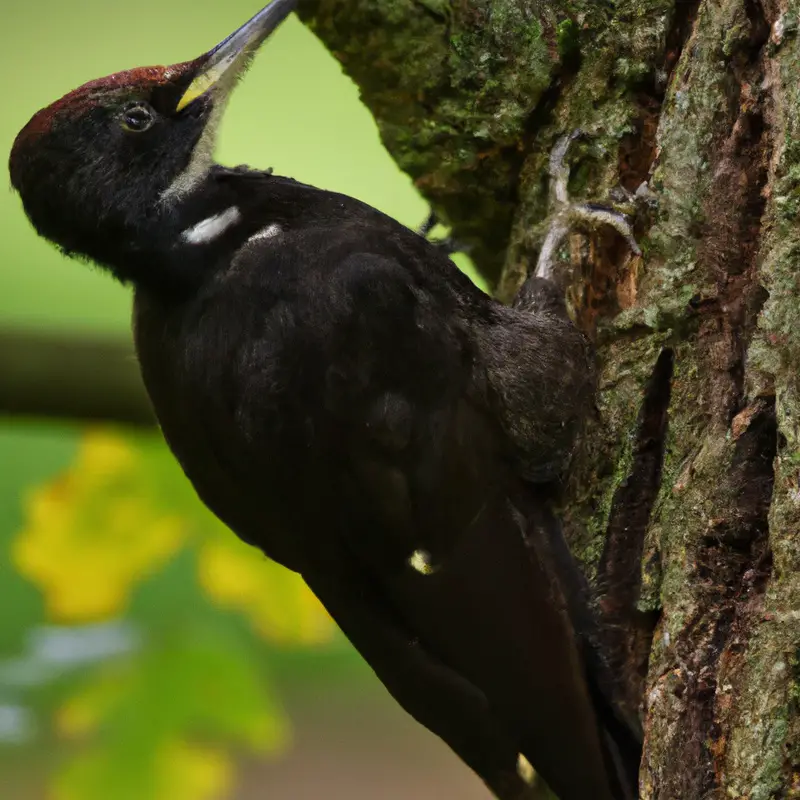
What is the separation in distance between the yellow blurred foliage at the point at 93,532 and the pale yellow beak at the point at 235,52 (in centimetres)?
87

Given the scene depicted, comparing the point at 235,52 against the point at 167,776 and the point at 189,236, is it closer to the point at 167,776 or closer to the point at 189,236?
the point at 189,236

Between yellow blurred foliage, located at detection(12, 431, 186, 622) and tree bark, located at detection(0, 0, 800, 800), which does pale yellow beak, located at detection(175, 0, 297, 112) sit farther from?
yellow blurred foliage, located at detection(12, 431, 186, 622)

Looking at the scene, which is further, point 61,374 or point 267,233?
point 61,374

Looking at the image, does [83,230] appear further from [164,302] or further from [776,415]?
[776,415]

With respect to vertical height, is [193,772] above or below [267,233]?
below

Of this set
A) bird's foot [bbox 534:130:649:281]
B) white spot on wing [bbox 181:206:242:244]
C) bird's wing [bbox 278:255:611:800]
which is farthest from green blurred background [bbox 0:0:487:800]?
bird's wing [bbox 278:255:611:800]

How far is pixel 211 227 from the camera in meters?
1.74

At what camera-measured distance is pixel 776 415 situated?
4.25ft

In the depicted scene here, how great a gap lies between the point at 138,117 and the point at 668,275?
0.87m

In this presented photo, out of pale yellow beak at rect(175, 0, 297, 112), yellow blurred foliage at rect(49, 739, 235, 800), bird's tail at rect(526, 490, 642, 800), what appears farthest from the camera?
yellow blurred foliage at rect(49, 739, 235, 800)

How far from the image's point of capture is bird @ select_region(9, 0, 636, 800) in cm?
163

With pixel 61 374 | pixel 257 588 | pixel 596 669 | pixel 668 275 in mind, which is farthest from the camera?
pixel 257 588

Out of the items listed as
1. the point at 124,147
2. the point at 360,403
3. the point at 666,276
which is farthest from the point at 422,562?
the point at 124,147

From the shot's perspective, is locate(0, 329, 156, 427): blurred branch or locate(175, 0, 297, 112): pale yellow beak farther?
locate(0, 329, 156, 427): blurred branch
